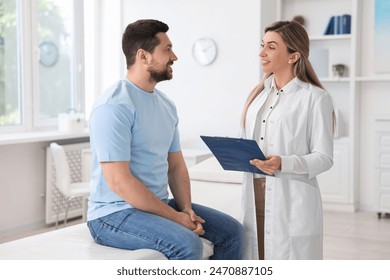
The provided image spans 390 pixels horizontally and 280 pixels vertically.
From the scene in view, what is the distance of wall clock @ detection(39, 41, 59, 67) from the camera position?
16.8 ft

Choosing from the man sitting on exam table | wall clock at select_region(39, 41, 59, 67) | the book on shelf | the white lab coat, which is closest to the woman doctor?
the white lab coat

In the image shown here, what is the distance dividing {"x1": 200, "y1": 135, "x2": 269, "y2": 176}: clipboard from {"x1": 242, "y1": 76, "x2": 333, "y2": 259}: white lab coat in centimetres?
11

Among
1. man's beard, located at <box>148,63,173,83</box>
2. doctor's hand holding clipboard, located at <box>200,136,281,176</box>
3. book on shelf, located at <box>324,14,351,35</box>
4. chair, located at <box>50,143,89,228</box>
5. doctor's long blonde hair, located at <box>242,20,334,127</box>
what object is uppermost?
book on shelf, located at <box>324,14,351,35</box>

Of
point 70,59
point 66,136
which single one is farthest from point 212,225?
point 70,59

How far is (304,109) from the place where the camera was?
2.20 meters

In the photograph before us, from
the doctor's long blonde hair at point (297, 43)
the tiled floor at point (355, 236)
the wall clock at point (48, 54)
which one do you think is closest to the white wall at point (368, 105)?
the tiled floor at point (355, 236)

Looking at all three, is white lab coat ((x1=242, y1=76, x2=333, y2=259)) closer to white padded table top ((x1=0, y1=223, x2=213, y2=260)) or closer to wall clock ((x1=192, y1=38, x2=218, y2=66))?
white padded table top ((x1=0, y1=223, x2=213, y2=260))

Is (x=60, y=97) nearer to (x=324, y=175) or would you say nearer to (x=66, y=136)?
(x=66, y=136)

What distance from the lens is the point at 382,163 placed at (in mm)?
5141

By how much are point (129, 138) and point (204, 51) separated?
352 centimetres

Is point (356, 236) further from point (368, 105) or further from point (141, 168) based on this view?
point (141, 168)

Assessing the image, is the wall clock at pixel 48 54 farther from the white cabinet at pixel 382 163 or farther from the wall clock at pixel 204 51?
the white cabinet at pixel 382 163

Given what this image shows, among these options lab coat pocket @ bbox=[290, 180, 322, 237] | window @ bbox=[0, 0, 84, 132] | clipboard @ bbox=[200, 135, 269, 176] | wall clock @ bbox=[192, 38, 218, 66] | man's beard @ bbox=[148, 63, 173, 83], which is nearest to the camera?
clipboard @ bbox=[200, 135, 269, 176]

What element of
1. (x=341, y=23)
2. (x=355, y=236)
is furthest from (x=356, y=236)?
(x=341, y=23)
